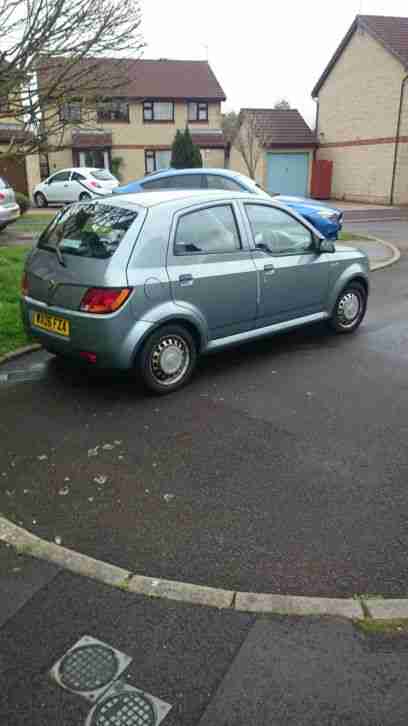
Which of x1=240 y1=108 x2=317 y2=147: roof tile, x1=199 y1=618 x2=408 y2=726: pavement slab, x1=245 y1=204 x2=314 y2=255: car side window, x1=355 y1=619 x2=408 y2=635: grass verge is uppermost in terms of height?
x1=240 y1=108 x2=317 y2=147: roof tile

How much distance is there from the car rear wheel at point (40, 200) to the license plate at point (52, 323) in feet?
67.7

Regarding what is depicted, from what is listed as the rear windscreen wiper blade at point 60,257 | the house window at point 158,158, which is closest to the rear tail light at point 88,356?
the rear windscreen wiper blade at point 60,257

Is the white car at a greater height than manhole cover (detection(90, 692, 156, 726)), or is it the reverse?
the white car

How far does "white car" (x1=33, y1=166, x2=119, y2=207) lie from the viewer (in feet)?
73.3

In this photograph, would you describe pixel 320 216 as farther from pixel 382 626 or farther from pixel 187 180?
pixel 382 626

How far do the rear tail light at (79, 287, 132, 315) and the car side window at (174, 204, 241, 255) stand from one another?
70 centimetres

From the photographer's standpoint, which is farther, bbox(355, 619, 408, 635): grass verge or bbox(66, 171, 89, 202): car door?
bbox(66, 171, 89, 202): car door

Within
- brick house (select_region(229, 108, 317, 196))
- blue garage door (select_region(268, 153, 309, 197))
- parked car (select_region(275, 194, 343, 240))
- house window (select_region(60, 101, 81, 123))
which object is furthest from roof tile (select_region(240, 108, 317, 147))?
house window (select_region(60, 101, 81, 123))

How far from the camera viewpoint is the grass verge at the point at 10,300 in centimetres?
652

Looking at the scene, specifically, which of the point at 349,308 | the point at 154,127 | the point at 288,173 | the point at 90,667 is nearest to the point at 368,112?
the point at 288,173

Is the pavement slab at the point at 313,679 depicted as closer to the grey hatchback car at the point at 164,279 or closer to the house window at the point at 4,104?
the grey hatchback car at the point at 164,279

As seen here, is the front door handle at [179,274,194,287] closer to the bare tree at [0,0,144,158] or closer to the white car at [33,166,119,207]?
the bare tree at [0,0,144,158]

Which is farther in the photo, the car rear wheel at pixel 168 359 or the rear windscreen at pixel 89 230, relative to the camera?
the car rear wheel at pixel 168 359

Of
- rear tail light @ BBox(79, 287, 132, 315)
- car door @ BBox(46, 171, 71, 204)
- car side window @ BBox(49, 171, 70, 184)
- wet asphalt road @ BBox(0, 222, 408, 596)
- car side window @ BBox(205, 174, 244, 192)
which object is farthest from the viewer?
car side window @ BBox(49, 171, 70, 184)
